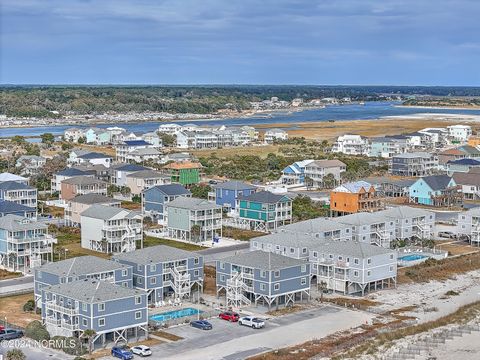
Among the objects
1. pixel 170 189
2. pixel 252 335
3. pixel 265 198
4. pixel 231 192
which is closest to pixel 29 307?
pixel 252 335

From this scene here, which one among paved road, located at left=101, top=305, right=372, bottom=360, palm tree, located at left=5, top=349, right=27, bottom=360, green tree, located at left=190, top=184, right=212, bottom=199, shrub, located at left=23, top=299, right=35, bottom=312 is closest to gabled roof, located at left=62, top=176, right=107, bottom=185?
green tree, located at left=190, top=184, right=212, bottom=199

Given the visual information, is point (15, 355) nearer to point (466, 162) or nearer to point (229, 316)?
point (229, 316)

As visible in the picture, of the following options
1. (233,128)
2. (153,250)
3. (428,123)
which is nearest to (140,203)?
(153,250)

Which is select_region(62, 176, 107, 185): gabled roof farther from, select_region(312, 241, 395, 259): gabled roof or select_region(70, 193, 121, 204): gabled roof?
select_region(312, 241, 395, 259): gabled roof

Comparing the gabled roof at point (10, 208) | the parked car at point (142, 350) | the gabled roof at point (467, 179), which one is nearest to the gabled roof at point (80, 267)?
the parked car at point (142, 350)

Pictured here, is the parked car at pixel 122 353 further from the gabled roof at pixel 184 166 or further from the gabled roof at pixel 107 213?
the gabled roof at pixel 184 166
